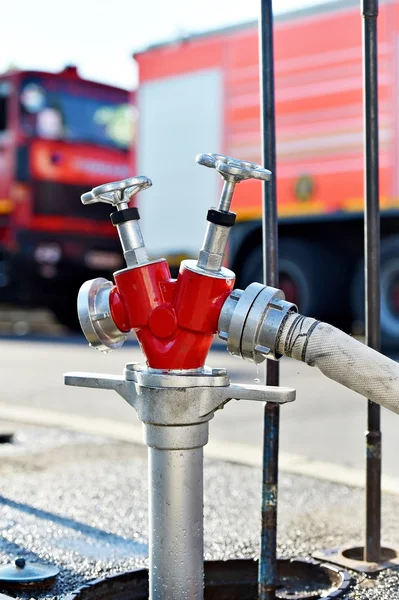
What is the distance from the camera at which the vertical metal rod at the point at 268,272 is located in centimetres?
220

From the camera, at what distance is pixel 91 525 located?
2867 millimetres

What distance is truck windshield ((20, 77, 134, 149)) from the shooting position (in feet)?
39.2

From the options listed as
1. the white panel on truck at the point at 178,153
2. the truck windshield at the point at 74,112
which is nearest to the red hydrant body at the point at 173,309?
the white panel on truck at the point at 178,153

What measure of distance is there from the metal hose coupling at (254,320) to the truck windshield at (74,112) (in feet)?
34.2

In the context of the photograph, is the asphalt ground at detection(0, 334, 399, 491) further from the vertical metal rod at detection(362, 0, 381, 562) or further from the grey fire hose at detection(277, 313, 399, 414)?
the grey fire hose at detection(277, 313, 399, 414)

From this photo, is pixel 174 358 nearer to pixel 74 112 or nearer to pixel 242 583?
pixel 242 583

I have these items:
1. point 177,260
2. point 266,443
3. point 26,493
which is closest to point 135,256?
point 266,443

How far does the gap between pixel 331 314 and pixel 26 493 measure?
21.4ft

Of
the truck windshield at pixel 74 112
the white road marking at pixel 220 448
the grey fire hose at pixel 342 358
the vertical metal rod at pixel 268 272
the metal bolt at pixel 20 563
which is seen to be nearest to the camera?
the grey fire hose at pixel 342 358

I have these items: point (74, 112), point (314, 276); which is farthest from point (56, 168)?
point (314, 276)

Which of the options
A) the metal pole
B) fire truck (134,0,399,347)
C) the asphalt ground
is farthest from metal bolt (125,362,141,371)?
fire truck (134,0,399,347)

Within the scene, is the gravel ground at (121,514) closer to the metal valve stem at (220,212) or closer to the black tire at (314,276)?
the metal valve stem at (220,212)

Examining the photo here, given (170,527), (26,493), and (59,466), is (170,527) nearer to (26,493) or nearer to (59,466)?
(26,493)

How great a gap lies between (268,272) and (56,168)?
10189 mm
